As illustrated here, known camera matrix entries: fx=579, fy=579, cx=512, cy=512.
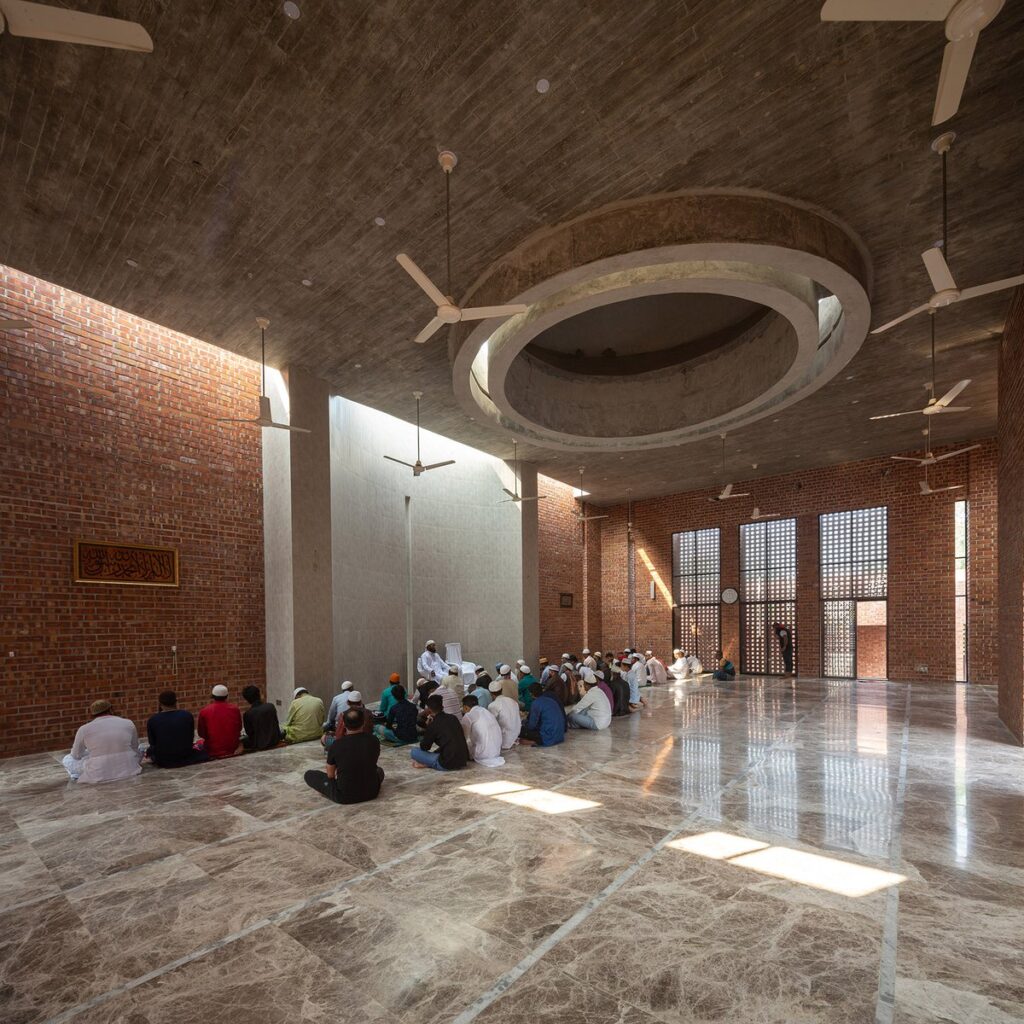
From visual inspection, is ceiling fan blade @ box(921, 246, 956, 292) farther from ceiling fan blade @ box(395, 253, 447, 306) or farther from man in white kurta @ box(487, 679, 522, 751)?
man in white kurta @ box(487, 679, 522, 751)

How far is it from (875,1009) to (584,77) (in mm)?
5489

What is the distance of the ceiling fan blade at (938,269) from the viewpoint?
4320mm

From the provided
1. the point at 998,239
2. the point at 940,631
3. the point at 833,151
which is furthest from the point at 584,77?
the point at 940,631

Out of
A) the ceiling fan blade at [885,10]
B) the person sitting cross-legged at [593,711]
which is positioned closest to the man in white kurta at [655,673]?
the person sitting cross-legged at [593,711]

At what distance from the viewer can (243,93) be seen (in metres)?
4.21

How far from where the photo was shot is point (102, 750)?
5.49 m

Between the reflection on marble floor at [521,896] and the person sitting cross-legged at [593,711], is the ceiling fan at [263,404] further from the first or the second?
the person sitting cross-legged at [593,711]

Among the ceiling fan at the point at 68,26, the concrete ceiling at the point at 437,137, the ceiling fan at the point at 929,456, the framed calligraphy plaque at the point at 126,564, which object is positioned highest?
the concrete ceiling at the point at 437,137

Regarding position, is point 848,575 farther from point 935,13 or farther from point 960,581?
point 935,13

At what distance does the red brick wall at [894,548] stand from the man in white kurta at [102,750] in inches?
479

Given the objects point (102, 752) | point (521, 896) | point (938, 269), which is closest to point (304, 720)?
point (102, 752)

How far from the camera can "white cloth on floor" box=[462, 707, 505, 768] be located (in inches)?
238

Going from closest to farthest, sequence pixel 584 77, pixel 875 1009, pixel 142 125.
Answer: pixel 875 1009 < pixel 584 77 < pixel 142 125

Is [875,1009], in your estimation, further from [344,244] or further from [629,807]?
[344,244]
